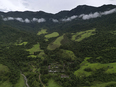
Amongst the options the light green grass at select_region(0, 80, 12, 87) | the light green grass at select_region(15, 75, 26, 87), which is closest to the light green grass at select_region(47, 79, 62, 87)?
the light green grass at select_region(15, 75, 26, 87)

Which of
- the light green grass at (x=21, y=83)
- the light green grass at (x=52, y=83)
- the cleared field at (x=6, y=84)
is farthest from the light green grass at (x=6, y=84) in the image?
the light green grass at (x=52, y=83)

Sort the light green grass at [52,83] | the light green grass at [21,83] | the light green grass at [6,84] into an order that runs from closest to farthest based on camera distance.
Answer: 1. the light green grass at [52,83]
2. the light green grass at [6,84]
3. the light green grass at [21,83]

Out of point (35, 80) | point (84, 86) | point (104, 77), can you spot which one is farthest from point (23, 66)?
point (104, 77)

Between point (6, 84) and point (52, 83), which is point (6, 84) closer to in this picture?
point (6, 84)

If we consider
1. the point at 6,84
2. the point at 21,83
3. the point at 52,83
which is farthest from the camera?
the point at 21,83

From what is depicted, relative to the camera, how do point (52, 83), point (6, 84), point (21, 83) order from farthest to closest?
point (21, 83)
point (52, 83)
point (6, 84)

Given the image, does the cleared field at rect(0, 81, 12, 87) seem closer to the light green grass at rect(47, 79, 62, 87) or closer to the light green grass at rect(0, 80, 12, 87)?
the light green grass at rect(0, 80, 12, 87)

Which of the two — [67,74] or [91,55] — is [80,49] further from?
[67,74]

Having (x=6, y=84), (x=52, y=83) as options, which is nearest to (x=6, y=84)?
(x=6, y=84)

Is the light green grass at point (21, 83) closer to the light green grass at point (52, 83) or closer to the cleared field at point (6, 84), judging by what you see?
the cleared field at point (6, 84)

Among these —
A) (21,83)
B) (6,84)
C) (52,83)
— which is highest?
(6,84)

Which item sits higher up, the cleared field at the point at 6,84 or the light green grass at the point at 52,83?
the cleared field at the point at 6,84
